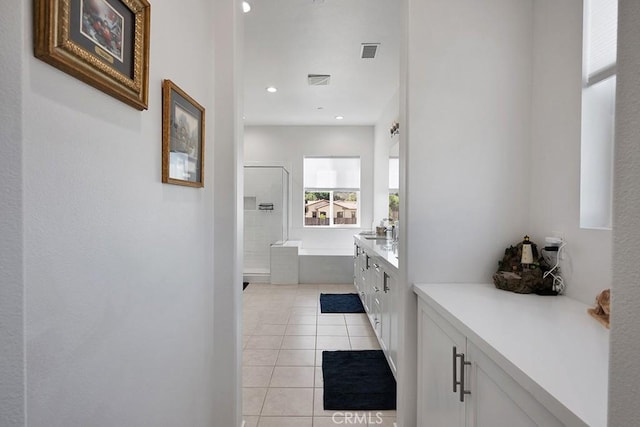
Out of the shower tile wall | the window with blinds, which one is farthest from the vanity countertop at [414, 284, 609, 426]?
the shower tile wall

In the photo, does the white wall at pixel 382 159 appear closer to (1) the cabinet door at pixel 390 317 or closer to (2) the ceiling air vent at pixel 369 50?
(2) the ceiling air vent at pixel 369 50

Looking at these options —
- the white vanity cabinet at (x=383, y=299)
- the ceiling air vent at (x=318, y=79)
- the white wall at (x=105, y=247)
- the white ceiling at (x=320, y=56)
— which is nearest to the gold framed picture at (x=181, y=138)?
the white wall at (x=105, y=247)

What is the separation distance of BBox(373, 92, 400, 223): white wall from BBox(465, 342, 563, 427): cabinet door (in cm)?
369

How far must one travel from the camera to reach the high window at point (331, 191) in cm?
608

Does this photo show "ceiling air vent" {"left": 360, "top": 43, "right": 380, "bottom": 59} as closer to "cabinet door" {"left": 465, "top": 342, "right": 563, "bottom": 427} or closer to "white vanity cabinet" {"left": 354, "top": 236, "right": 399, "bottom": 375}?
"white vanity cabinet" {"left": 354, "top": 236, "right": 399, "bottom": 375}

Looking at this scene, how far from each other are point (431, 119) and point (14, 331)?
171cm

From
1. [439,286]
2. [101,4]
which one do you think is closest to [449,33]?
[439,286]

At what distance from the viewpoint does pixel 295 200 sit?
19.9ft

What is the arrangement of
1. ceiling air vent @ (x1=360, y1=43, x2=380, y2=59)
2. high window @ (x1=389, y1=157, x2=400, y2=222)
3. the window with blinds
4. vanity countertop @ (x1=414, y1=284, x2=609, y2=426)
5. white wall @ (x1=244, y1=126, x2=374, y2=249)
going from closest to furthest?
vanity countertop @ (x1=414, y1=284, x2=609, y2=426)
the window with blinds
ceiling air vent @ (x1=360, y1=43, x2=380, y2=59)
high window @ (x1=389, y1=157, x2=400, y2=222)
white wall @ (x1=244, y1=126, x2=374, y2=249)

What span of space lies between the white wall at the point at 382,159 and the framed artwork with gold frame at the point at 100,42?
3809 mm

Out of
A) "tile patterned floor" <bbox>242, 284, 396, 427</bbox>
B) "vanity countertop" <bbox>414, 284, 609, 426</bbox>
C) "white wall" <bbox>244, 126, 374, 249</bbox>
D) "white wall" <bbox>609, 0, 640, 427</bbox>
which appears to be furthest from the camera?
"white wall" <bbox>244, 126, 374, 249</bbox>

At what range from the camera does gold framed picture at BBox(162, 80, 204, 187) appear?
1.14m

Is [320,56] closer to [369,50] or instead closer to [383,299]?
A: [369,50]

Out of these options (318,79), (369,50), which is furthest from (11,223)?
(318,79)
